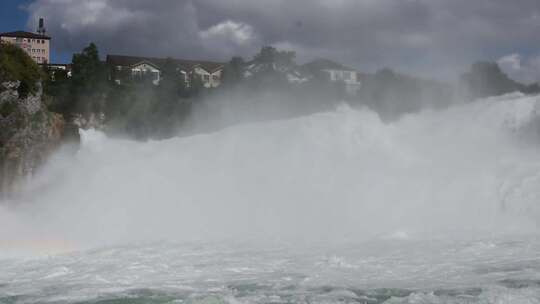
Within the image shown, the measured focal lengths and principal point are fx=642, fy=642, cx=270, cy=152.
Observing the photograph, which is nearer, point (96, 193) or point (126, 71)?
point (96, 193)

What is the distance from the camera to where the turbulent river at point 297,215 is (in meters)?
12.1

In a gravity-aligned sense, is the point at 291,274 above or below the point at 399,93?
below

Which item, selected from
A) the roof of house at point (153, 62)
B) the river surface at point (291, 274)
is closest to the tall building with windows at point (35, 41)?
the roof of house at point (153, 62)

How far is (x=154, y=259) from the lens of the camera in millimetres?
15766

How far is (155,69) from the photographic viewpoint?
2665 inches

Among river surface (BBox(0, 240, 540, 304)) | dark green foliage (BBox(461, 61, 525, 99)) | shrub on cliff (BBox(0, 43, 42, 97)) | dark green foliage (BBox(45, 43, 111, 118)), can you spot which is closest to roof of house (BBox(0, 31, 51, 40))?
dark green foliage (BBox(45, 43, 111, 118))

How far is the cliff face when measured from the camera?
25938 mm

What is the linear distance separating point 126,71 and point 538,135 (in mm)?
46192

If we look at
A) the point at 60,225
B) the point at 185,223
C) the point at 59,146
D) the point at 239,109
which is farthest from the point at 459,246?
the point at 239,109

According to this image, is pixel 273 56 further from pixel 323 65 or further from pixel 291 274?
pixel 291 274

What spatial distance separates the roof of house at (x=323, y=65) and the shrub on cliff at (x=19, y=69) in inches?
1393

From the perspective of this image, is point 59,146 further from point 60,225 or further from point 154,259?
point 154,259

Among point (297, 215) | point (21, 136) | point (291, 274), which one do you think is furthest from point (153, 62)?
point (291, 274)

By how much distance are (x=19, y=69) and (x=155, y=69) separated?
126ft
